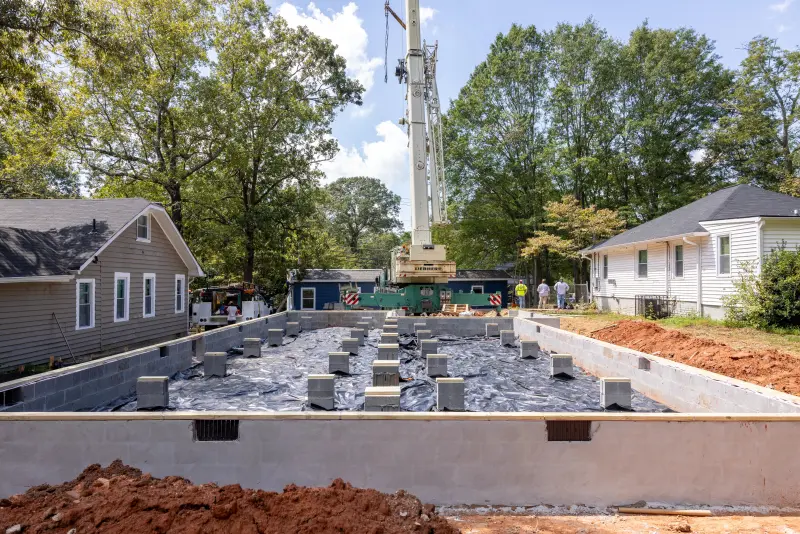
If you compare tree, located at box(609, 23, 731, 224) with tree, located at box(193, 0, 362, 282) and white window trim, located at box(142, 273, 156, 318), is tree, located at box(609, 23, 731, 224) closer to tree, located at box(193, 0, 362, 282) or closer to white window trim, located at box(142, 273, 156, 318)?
tree, located at box(193, 0, 362, 282)

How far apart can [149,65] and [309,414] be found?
23.3m

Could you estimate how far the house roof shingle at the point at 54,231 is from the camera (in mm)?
11477

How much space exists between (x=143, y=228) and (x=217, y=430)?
44.5 feet

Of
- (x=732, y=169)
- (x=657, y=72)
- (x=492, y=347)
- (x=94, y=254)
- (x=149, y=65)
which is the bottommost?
(x=492, y=347)

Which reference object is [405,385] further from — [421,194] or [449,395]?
[421,194]

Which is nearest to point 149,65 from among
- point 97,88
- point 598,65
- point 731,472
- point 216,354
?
point 97,88

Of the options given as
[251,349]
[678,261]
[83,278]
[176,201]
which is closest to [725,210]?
[678,261]

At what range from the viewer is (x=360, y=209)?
5556cm

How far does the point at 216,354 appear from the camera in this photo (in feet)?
30.5

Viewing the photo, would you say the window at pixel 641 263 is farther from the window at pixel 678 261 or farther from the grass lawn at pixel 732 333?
the grass lawn at pixel 732 333

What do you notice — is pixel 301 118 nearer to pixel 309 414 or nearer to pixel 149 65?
pixel 149 65

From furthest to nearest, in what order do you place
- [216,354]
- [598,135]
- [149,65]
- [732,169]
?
[598,135] → [732,169] → [149,65] → [216,354]

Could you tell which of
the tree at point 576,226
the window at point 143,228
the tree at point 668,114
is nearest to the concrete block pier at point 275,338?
the window at point 143,228

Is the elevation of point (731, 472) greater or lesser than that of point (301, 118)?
lesser
